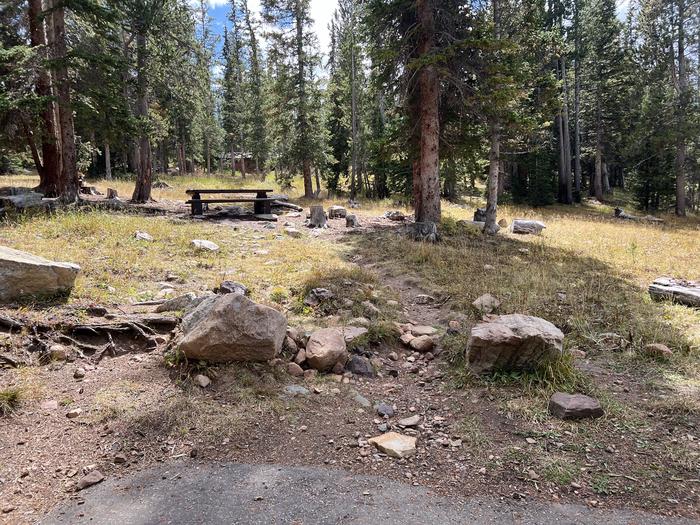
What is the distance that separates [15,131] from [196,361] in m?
13.9

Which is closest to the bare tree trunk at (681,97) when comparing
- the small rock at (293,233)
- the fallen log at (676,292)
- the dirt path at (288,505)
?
the fallen log at (676,292)

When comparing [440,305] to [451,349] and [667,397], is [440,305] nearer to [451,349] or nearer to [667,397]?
[451,349]

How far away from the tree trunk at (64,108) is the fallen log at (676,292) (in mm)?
12909

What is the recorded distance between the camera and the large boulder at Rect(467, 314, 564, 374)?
4.02 metres

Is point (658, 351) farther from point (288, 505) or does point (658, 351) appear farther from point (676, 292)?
point (288, 505)

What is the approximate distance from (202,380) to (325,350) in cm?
120

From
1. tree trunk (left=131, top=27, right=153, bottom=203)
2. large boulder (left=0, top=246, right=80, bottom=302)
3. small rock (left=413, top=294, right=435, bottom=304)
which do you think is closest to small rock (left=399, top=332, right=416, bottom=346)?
small rock (left=413, top=294, right=435, bottom=304)

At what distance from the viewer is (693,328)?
17.7 ft

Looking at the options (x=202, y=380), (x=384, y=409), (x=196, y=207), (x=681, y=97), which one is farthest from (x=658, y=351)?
(x=681, y=97)

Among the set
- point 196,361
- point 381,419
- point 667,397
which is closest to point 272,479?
point 381,419

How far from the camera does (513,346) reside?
4.04m

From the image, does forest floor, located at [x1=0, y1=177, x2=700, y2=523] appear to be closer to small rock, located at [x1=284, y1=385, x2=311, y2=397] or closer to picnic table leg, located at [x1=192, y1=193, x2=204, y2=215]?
small rock, located at [x1=284, y1=385, x2=311, y2=397]

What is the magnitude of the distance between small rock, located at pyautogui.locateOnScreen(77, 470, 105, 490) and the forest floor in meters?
0.07

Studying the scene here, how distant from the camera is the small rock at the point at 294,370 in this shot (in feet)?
13.8
